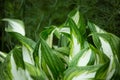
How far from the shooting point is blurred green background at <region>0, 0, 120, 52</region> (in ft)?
5.11

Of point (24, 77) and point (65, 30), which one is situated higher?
point (65, 30)

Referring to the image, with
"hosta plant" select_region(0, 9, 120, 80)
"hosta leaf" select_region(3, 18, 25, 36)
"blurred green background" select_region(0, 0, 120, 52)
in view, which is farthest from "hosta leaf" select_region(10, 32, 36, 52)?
"blurred green background" select_region(0, 0, 120, 52)

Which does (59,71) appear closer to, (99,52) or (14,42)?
(99,52)

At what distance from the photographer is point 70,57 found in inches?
37.9

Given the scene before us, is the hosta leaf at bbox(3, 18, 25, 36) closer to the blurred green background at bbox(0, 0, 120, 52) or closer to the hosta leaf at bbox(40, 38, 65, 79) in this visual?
the hosta leaf at bbox(40, 38, 65, 79)

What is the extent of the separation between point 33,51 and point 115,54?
0.69 feet

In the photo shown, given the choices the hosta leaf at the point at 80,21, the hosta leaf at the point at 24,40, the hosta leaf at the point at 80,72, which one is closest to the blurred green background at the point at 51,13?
the hosta leaf at the point at 80,21

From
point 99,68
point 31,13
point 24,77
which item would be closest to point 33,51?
point 24,77

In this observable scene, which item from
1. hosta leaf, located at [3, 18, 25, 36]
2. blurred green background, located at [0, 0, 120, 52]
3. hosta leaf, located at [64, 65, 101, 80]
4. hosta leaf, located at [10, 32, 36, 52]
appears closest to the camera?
hosta leaf, located at [64, 65, 101, 80]

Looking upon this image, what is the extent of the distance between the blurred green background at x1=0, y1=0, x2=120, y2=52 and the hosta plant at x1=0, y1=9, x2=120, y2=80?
0.55 meters

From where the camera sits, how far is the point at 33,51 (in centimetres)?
92

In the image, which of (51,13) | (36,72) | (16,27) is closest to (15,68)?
(36,72)

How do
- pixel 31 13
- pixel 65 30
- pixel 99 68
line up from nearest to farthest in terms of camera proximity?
pixel 99 68 < pixel 65 30 < pixel 31 13

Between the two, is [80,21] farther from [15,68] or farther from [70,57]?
[15,68]
